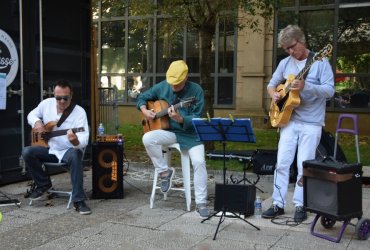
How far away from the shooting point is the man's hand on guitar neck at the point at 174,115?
5.27 metres

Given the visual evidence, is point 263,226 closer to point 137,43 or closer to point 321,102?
point 321,102

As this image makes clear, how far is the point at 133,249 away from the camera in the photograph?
14.3 ft

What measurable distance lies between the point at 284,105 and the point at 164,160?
1.61 m

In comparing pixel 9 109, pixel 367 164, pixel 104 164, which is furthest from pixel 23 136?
pixel 367 164

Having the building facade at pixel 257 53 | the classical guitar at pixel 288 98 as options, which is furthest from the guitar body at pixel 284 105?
the building facade at pixel 257 53

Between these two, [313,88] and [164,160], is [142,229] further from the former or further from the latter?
[313,88]

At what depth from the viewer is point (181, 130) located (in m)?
5.61

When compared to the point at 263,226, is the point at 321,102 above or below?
above

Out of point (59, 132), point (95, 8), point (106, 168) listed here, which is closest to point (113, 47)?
point (95, 8)

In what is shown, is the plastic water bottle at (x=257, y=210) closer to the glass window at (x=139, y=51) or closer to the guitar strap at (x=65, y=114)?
the guitar strap at (x=65, y=114)

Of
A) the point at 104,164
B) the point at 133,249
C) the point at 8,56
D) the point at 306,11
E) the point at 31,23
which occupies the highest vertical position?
the point at 306,11

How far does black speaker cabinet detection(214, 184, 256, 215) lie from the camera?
198 inches

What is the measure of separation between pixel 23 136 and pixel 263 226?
12.5ft

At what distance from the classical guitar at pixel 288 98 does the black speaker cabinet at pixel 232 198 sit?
0.79 metres
